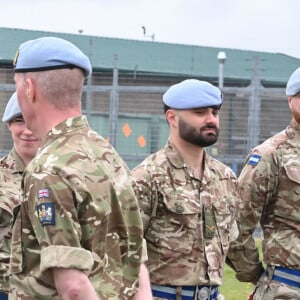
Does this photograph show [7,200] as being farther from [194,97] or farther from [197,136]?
[194,97]

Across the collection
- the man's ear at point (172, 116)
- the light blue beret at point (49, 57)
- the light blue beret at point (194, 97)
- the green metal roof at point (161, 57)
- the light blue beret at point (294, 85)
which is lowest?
the man's ear at point (172, 116)

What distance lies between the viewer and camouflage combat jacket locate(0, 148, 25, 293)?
5.14 metres

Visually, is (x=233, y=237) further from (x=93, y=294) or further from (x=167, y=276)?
(x=93, y=294)

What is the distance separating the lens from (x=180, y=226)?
529cm

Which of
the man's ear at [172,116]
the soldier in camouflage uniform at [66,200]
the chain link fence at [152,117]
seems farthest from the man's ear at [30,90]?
the chain link fence at [152,117]

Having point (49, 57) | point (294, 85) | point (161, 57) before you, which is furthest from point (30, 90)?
point (161, 57)

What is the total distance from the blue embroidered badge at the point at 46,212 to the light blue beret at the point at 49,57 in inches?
20.2

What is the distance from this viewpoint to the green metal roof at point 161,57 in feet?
70.5

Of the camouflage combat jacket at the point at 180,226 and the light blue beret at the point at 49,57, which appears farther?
the camouflage combat jacket at the point at 180,226

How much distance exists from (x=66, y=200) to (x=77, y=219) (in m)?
0.09

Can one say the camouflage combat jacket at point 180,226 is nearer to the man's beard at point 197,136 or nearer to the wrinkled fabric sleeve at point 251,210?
the man's beard at point 197,136

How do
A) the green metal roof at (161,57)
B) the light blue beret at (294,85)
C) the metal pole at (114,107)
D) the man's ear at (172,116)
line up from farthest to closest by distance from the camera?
1. the green metal roof at (161,57)
2. the metal pole at (114,107)
3. the light blue beret at (294,85)
4. the man's ear at (172,116)

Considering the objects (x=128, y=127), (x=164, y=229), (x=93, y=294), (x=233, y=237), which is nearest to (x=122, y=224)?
(x=93, y=294)

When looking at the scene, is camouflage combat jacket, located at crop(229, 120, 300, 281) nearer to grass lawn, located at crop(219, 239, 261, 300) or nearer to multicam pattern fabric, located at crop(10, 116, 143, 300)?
multicam pattern fabric, located at crop(10, 116, 143, 300)
